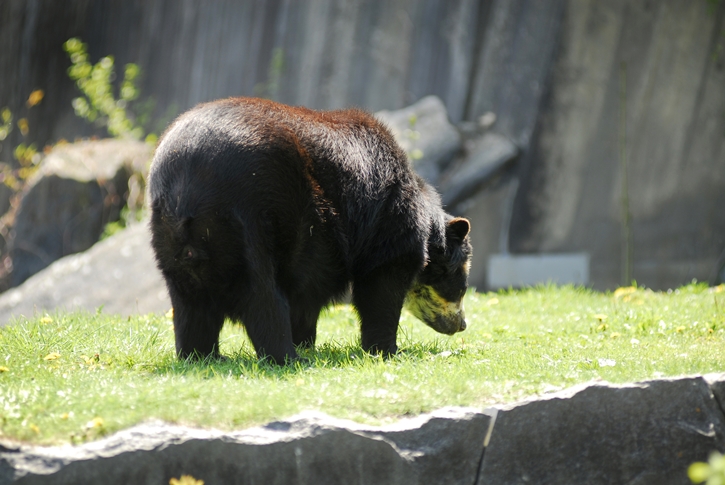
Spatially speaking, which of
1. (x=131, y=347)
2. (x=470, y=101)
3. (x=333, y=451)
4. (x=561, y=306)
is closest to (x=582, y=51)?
(x=470, y=101)

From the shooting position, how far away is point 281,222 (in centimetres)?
462

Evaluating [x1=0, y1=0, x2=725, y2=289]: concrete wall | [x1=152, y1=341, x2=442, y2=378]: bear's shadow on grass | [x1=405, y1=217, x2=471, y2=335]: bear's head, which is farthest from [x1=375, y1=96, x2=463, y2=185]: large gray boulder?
[x1=152, y1=341, x2=442, y2=378]: bear's shadow on grass

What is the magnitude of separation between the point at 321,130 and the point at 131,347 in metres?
2.07

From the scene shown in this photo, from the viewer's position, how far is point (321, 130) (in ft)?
16.5

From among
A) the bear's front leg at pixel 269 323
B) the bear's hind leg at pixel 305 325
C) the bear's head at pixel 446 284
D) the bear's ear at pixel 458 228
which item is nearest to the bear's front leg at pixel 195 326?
the bear's front leg at pixel 269 323

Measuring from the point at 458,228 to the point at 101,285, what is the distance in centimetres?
481

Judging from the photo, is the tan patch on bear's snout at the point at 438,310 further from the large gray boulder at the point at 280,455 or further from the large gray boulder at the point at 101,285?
the large gray boulder at the point at 101,285

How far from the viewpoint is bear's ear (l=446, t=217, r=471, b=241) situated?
583 cm

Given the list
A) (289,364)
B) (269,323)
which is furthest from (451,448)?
(269,323)

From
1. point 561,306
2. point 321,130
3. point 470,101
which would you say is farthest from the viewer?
point 470,101

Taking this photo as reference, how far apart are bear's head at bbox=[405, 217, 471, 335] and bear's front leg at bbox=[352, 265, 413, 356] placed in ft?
1.77

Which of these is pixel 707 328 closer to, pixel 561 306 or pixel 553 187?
pixel 561 306

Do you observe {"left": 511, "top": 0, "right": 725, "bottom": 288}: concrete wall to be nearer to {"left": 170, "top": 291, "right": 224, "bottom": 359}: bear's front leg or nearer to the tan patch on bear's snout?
the tan patch on bear's snout

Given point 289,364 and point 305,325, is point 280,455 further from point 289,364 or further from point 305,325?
point 305,325
